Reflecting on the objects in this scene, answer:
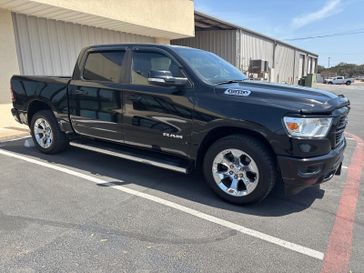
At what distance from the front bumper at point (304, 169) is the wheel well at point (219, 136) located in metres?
0.26

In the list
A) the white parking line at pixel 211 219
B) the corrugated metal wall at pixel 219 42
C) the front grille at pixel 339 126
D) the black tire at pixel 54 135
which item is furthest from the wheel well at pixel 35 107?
the corrugated metal wall at pixel 219 42

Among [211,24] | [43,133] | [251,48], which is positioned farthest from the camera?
[251,48]

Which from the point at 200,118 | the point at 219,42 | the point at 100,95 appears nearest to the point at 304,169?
the point at 200,118

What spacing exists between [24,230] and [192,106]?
2291 millimetres

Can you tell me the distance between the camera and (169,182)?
463 centimetres

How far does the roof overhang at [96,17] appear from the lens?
929 cm

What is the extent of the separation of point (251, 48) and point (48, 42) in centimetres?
1588

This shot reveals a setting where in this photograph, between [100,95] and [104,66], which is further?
[104,66]

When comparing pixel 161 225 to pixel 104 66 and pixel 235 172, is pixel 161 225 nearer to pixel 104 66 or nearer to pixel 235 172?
pixel 235 172

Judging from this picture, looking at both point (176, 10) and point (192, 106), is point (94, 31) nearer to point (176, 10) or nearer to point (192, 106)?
point (176, 10)

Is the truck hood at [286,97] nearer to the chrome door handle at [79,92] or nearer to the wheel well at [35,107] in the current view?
the chrome door handle at [79,92]

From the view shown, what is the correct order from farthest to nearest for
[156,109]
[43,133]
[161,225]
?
[43,133]
[156,109]
[161,225]

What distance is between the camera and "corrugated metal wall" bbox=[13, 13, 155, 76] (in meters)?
10.5

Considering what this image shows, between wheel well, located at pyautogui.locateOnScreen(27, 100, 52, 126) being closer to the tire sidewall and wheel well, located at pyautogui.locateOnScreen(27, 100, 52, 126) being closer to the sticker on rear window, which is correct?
the tire sidewall
